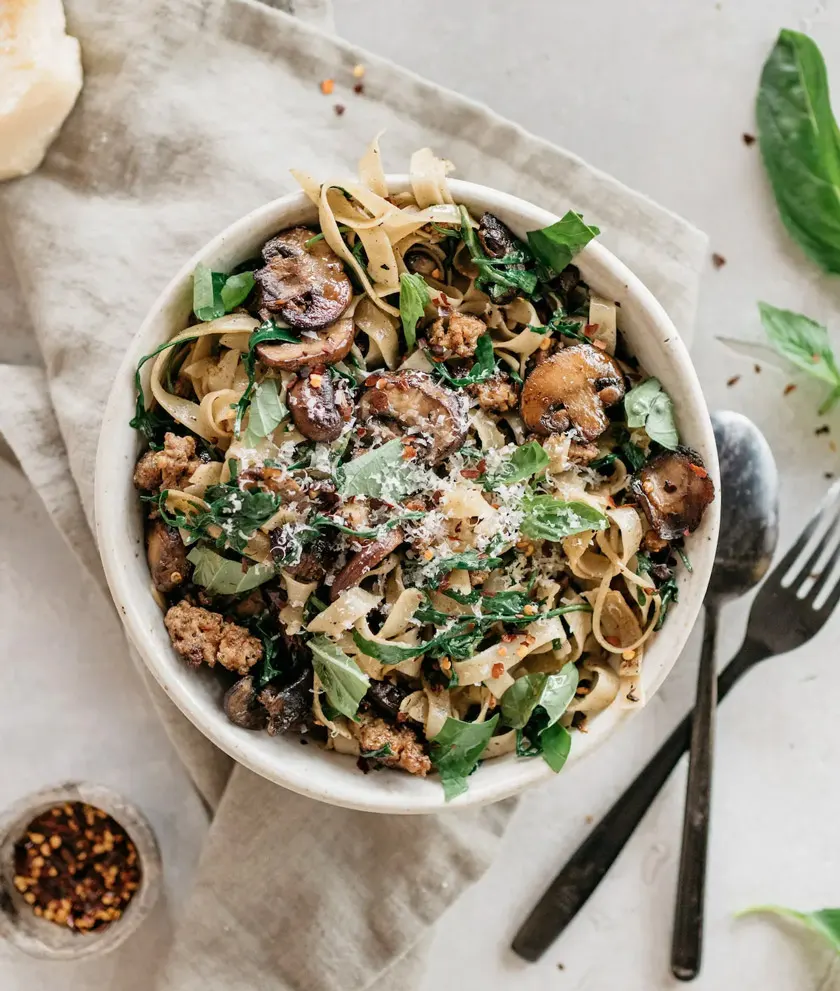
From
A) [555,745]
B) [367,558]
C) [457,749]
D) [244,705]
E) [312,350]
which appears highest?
[312,350]

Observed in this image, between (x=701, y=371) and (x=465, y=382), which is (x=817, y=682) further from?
(x=465, y=382)

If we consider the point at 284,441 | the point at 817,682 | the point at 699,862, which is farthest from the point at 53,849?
the point at 817,682

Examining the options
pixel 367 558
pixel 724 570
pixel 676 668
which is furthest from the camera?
pixel 676 668

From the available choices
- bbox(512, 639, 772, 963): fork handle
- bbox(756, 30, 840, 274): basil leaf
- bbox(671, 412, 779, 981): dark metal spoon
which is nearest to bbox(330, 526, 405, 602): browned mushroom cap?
bbox(671, 412, 779, 981): dark metal spoon

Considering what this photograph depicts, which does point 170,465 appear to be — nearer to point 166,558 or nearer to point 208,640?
point 166,558

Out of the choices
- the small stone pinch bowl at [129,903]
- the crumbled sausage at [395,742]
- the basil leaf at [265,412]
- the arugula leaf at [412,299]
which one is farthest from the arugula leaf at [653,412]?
the small stone pinch bowl at [129,903]

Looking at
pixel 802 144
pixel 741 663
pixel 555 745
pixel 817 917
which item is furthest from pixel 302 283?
pixel 817 917
